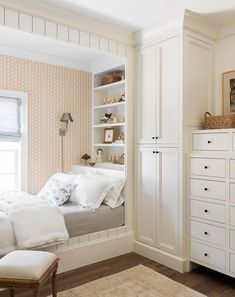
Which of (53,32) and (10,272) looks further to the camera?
(53,32)

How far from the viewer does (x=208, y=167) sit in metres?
2.63

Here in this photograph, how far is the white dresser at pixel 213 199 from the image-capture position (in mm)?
2480

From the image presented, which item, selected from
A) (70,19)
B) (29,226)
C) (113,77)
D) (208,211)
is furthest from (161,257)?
(70,19)

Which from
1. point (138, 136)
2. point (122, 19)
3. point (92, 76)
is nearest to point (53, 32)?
point (122, 19)

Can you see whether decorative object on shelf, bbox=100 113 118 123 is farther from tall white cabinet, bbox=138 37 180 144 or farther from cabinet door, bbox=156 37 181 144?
cabinet door, bbox=156 37 181 144

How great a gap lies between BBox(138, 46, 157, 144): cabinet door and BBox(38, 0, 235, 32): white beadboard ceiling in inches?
15.4

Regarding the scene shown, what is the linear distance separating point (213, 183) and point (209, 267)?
2.62 feet

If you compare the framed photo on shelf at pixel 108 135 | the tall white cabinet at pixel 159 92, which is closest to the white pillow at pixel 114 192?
the tall white cabinet at pixel 159 92

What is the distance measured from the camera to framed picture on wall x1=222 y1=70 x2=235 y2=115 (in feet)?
9.84

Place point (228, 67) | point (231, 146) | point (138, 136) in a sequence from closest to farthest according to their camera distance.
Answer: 1. point (231, 146)
2. point (228, 67)
3. point (138, 136)

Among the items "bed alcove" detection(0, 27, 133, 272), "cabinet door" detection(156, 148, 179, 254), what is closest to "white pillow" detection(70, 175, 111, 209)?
"bed alcove" detection(0, 27, 133, 272)

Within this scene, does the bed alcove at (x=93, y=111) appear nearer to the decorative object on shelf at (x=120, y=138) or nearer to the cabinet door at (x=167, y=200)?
the decorative object on shelf at (x=120, y=138)

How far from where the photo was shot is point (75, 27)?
9.23 feet

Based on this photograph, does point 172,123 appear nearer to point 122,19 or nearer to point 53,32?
point 122,19
